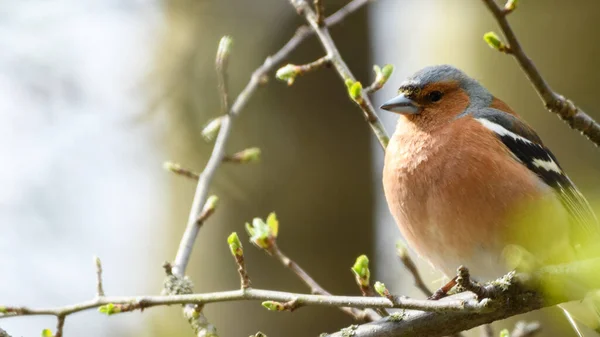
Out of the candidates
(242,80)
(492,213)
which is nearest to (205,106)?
(242,80)

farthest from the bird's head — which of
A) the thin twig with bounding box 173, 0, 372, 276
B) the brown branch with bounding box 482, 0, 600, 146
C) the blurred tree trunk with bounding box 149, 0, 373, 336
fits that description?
the blurred tree trunk with bounding box 149, 0, 373, 336

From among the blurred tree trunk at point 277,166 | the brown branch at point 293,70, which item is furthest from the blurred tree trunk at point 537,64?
the brown branch at point 293,70

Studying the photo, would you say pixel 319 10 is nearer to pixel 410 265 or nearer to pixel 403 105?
pixel 403 105

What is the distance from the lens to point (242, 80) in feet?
17.3

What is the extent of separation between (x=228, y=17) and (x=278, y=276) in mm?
2008

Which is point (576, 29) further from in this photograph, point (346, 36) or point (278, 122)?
point (278, 122)

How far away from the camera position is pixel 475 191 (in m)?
3.27

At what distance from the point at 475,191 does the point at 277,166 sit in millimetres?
2111

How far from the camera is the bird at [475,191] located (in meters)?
3.25

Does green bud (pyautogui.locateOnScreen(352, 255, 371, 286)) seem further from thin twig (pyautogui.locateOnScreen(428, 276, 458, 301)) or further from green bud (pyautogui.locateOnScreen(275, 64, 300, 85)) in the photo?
green bud (pyautogui.locateOnScreen(275, 64, 300, 85))

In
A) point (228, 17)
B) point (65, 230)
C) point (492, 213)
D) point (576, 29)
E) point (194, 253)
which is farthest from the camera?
point (65, 230)

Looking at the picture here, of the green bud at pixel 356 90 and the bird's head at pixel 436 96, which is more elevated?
the bird's head at pixel 436 96

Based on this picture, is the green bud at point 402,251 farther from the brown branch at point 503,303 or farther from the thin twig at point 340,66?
the brown branch at point 503,303

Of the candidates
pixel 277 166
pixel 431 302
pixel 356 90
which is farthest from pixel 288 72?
pixel 277 166
